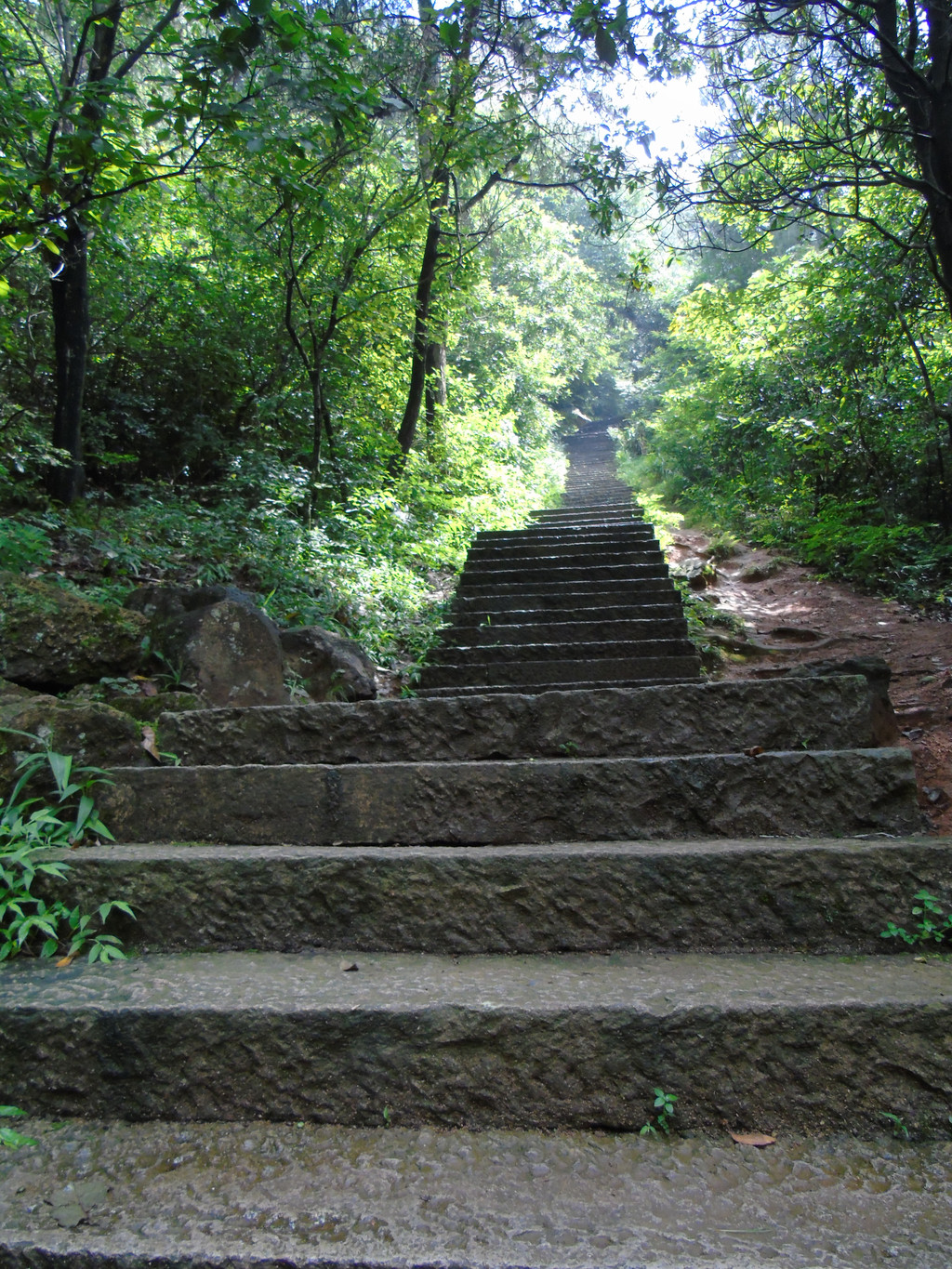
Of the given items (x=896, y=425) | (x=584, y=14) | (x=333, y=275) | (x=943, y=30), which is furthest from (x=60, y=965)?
(x=896, y=425)

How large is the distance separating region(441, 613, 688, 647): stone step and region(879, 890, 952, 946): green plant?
261cm

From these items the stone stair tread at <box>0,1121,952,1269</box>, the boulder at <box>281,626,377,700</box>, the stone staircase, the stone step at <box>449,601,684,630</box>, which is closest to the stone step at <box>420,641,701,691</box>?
the stone step at <box>449,601,684,630</box>

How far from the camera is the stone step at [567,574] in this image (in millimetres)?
5723

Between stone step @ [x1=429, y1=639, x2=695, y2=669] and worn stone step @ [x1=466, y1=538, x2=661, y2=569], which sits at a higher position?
worn stone step @ [x1=466, y1=538, x2=661, y2=569]

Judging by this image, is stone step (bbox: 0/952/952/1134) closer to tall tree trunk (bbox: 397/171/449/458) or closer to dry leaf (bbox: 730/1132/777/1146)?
dry leaf (bbox: 730/1132/777/1146)

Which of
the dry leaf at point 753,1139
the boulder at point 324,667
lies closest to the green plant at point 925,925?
Answer: the dry leaf at point 753,1139

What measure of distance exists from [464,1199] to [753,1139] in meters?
0.59

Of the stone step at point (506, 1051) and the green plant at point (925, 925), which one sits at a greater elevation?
the green plant at point (925, 925)

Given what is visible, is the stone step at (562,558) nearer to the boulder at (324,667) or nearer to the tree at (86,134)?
the boulder at (324,667)

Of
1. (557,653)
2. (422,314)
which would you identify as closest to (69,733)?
(557,653)

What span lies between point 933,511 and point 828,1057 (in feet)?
20.3

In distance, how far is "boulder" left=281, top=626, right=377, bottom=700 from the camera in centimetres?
379

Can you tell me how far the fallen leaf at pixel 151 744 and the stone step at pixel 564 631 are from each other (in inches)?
98.2

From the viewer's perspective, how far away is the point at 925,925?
1.71 metres
